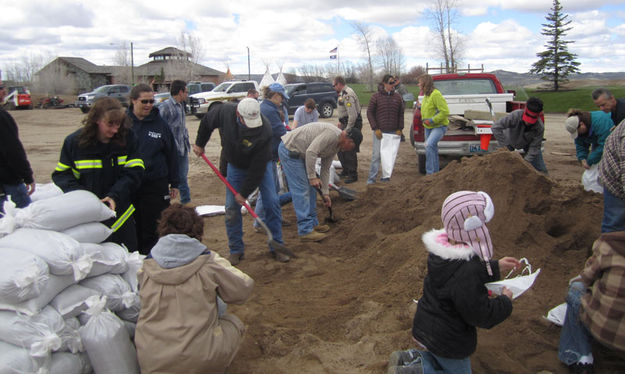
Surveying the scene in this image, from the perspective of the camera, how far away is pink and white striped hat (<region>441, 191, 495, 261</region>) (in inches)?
88.0

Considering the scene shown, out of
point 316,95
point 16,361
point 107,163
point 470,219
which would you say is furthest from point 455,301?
point 316,95

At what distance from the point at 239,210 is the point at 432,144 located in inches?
160

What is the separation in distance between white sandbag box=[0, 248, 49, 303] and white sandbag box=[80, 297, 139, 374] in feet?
1.05

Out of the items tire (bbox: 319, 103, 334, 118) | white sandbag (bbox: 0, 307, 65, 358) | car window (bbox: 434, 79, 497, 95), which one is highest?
tire (bbox: 319, 103, 334, 118)

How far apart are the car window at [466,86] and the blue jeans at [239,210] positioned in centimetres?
580

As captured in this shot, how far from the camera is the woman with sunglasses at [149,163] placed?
169 inches

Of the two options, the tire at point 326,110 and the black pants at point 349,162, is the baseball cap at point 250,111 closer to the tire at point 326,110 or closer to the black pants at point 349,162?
the black pants at point 349,162

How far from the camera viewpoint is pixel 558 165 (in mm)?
10320

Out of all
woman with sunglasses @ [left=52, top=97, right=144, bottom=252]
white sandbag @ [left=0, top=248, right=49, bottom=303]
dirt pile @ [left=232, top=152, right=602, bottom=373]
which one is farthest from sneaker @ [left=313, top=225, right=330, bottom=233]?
white sandbag @ [left=0, top=248, right=49, bottom=303]

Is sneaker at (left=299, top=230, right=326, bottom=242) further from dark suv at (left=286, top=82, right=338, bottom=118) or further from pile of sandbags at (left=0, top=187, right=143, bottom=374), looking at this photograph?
dark suv at (left=286, top=82, right=338, bottom=118)

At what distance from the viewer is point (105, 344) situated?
8.66 ft

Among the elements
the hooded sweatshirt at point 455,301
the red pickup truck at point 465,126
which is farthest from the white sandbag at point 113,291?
the red pickup truck at point 465,126

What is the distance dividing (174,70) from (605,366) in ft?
159

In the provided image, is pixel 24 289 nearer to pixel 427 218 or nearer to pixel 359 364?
pixel 359 364
